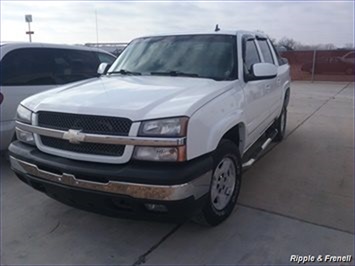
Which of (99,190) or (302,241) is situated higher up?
(99,190)

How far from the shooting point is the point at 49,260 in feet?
10.1

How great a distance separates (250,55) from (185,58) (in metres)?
0.88

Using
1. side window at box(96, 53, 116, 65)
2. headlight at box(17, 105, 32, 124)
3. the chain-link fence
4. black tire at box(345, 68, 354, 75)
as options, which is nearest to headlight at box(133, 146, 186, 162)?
headlight at box(17, 105, 32, 124)

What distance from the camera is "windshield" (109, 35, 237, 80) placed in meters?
4.04

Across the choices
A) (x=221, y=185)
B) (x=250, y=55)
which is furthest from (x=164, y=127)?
(x=250, y=55)

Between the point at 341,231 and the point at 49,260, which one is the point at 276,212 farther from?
the point at 49,260

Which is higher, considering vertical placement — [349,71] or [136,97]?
[136,97]

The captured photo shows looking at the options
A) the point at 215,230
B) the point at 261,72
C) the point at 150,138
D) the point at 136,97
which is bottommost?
the point at 215,230

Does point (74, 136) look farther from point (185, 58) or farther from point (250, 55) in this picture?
point (250, 55)

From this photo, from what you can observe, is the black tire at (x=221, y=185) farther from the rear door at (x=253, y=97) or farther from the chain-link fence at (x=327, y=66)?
the chain-link fence at (x=327, y=66)

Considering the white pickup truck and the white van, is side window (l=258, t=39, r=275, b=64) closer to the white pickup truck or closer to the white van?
the white pickup truck

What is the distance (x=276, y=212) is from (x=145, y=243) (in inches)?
55.3

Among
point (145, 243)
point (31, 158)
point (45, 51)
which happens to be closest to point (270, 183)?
point (145, 243)

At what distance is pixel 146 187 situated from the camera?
2770mm
